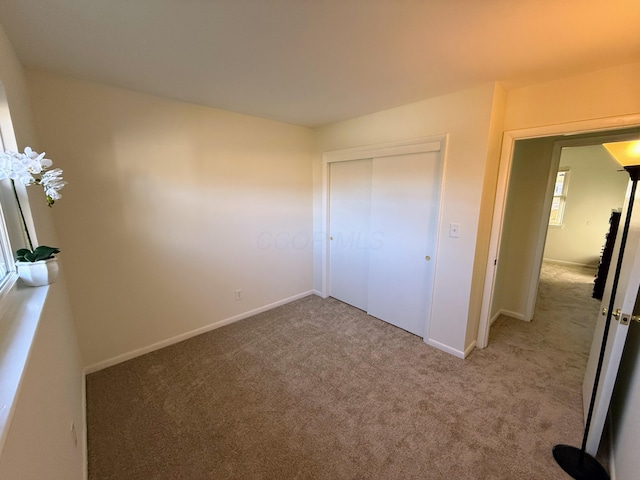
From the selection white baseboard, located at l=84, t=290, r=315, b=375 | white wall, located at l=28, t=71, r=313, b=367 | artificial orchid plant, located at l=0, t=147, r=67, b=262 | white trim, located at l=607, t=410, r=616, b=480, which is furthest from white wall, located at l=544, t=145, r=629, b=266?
artificial orchid plant, located at l=0, t=147, r=67, b=262

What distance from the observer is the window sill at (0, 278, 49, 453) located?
61cm

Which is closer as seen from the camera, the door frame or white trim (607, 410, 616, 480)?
white trim (607, 410, 616, 480)

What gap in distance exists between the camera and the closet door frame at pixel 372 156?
92.7 inches

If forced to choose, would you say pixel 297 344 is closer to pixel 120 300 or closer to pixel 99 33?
pixel 120 300

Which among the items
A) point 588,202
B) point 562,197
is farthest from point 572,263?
point 562,197

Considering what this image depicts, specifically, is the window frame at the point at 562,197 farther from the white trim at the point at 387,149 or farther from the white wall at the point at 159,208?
the white wall at the point at 159,208

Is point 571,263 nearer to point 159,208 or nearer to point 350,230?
point 350,230

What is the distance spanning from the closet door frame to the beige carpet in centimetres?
72

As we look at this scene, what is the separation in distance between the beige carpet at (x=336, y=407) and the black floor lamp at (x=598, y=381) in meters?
0.07

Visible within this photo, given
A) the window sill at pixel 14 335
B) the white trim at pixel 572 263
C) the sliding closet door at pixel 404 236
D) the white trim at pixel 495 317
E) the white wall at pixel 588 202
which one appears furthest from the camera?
the white trim at pixel 572 263

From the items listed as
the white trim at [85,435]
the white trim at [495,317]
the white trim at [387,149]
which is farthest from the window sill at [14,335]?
the white trim at [495,317]

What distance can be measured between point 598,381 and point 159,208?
11.1 ft

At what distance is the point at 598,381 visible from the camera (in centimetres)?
149

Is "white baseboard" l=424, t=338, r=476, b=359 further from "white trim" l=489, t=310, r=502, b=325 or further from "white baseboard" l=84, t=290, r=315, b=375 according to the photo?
"white baseboard" l=84, t=290, r=315, b=375
